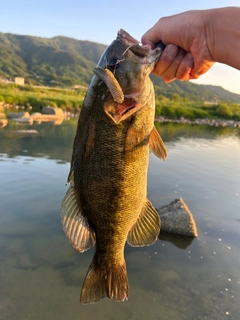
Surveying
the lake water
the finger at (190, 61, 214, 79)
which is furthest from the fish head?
the lake water

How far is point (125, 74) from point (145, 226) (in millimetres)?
1421

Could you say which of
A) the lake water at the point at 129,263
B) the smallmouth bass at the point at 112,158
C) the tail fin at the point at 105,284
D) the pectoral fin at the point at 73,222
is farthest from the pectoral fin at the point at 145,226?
the lake water at the point at 129,263

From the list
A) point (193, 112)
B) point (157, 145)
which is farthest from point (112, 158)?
point (193, 112)

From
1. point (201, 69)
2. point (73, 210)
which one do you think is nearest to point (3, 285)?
point (73, 210)

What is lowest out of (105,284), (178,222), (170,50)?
(178,222)

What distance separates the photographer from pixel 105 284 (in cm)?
285

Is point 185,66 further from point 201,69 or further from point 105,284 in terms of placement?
point 105,284

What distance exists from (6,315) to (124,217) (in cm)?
→ 366

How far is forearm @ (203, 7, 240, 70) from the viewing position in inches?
102

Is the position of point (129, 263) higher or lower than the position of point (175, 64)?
lower

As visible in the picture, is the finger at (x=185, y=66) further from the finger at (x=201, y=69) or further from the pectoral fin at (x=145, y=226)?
the pectoral fin at (x=145, y=226)

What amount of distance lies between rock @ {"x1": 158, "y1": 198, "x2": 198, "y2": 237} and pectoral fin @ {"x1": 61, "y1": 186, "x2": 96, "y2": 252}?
5569 mm

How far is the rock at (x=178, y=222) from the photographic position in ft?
26.1

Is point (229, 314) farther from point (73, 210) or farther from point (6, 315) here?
point (73, 210)
